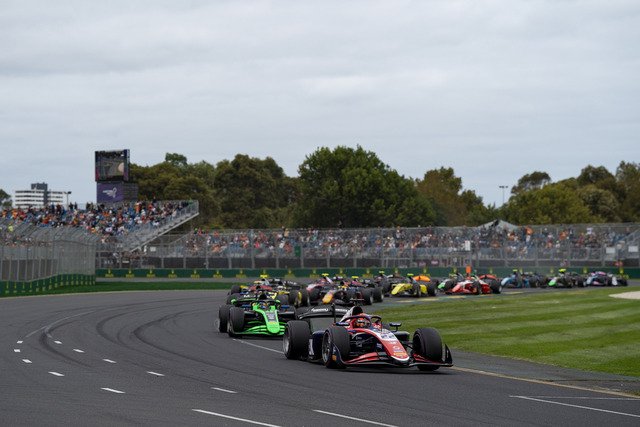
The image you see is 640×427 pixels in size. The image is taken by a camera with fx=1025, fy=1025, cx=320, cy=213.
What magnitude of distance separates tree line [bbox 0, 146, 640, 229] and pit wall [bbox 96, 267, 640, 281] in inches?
1503

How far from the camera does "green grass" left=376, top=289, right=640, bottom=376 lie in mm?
22578

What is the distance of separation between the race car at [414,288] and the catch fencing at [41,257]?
17614 millimetres

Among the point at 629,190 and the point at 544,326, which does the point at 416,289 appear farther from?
the point at 629,190

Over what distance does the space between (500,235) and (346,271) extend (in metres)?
10.7

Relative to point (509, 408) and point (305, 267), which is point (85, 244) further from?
point (509, 408)

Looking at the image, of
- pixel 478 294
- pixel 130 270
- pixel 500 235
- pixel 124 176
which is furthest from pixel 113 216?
pixel 478 294

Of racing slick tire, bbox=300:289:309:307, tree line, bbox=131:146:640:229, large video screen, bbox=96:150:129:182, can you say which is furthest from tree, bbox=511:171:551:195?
racing slick tire, bbox=300:289:309:307

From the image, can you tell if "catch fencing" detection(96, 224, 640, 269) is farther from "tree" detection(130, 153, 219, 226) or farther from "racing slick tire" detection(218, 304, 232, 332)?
"tree" detection(130, 153, 219, 226)

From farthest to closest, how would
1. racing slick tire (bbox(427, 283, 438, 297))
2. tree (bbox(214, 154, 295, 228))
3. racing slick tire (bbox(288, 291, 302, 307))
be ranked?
1. tree (bbox(214, 154, 295, 228))
2. racing slick tire (bbox(427, 283, 438, 297))
3. racing slick tire (bbox(288, 291, 302, 307))

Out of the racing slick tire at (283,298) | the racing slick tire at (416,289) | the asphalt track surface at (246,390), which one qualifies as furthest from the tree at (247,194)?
the asphalt track surface at (246,390)

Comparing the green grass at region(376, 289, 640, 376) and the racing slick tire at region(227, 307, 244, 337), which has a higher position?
the racing slick tire at region(227, 307, 244, 337)

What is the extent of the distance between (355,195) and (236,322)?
276ft

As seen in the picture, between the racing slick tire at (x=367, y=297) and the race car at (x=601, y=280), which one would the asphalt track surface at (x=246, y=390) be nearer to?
the racing slick tire at (x=367, y=297)

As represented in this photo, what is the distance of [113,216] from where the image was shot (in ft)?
295
